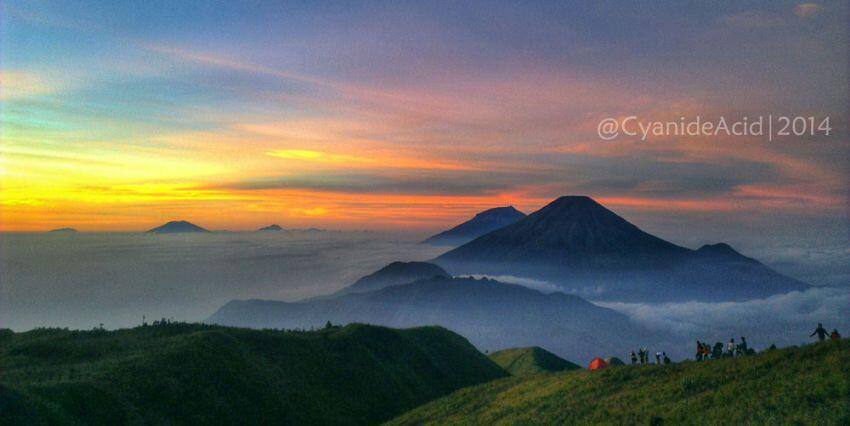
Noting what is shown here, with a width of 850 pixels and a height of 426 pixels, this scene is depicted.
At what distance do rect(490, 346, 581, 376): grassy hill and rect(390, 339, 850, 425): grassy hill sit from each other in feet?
202

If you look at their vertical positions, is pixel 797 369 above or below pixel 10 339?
above

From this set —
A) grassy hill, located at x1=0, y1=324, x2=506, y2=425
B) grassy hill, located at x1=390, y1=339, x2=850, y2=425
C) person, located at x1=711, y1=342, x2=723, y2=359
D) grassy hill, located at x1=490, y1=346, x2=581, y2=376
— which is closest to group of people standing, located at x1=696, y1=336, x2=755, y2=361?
person, located at x1=711, y1=342, x2=723, y2=359

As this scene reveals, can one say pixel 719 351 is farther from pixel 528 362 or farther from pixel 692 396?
pixel 528 362

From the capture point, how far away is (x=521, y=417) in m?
37.7

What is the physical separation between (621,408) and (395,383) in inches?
1678

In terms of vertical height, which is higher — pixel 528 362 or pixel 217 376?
pixel 217 376

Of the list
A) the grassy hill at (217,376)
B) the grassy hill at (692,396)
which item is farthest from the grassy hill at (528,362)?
the grassy hill at (692,396)

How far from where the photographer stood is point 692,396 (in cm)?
3262

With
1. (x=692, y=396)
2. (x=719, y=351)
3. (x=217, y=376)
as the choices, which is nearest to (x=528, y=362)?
(x=719, y=351)

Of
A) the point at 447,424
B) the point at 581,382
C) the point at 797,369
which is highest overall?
the point at 797,369

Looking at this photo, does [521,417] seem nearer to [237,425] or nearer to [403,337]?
[237,425]

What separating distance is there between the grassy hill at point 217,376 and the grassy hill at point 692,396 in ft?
56.9

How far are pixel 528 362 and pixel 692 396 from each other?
3133 inches

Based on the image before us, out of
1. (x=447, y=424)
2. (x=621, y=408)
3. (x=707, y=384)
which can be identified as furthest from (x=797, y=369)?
(x=447, y=424)
